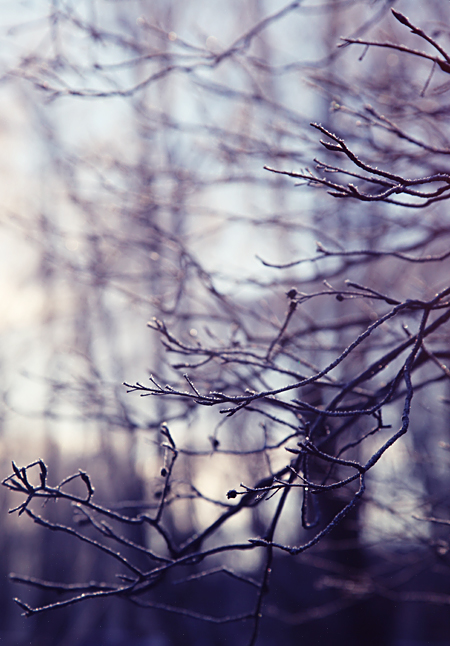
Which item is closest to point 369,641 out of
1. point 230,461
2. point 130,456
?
point 230,461

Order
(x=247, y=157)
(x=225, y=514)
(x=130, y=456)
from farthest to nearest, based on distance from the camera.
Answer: (x=130, y=456), (x=247, y=157), (x=225, y=514)

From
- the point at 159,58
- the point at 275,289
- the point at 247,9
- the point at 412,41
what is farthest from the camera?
the point at 247,9

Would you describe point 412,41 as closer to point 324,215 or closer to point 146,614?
point 324,215

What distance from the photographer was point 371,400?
105 inches

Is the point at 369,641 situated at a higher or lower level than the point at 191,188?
lower

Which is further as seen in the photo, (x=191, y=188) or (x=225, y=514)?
(x=191, y=188)

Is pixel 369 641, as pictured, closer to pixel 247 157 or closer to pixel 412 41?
pixel 247 157

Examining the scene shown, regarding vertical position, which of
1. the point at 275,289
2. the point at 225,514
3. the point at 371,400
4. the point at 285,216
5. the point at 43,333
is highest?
the point at 43,333

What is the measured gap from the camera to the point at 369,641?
713 cm

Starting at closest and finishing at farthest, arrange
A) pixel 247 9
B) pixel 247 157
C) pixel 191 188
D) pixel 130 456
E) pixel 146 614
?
1. pixel 247 157
2. pixel 191 188
3. pixel 247 9
4. pixel 130 456
5. pixel 146 614

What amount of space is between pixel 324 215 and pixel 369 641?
6.01 metres

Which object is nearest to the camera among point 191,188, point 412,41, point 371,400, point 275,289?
point 371,400

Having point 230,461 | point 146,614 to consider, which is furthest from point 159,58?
point 146,614

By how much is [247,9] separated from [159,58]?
441 centimetres
